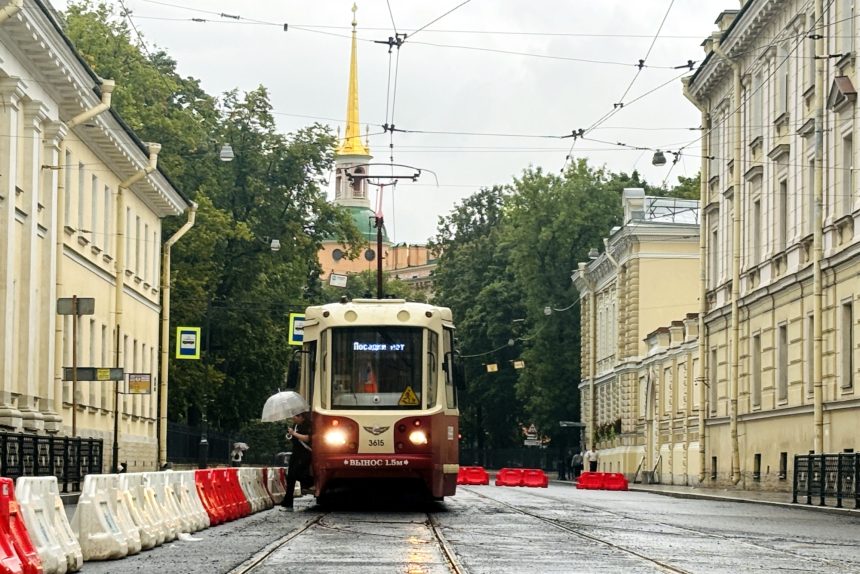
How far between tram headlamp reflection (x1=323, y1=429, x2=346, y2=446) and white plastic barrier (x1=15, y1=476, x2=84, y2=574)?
35.2 ft

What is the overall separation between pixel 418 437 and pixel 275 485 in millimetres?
5501

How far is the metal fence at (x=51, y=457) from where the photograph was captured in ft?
84.3

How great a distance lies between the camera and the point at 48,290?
121 ft

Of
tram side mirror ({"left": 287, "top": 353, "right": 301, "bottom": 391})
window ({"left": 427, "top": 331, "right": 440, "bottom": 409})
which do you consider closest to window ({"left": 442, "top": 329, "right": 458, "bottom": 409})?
window ({"left": 427, "top": 331, "right": 440, "bottom": 409})

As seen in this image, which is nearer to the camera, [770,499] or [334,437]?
[334,437]

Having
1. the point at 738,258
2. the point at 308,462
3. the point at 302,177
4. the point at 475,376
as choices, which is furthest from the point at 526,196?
the point at 308,462

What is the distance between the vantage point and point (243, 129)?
216ft

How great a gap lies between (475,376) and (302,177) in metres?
35.6

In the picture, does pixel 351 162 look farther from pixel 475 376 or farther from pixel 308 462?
pixel 308 462

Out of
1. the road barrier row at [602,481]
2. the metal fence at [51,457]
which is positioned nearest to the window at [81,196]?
the metal fence at [51,457]

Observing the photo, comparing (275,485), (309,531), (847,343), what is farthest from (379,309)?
(847,343)

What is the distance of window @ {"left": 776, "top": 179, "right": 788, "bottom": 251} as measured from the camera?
42.6 metres

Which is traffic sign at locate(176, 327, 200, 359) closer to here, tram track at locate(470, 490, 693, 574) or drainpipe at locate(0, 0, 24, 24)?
drainpipe at locate(0, 0, 24, 24)

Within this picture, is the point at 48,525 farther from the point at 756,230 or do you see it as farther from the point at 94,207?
the point at 756,230
